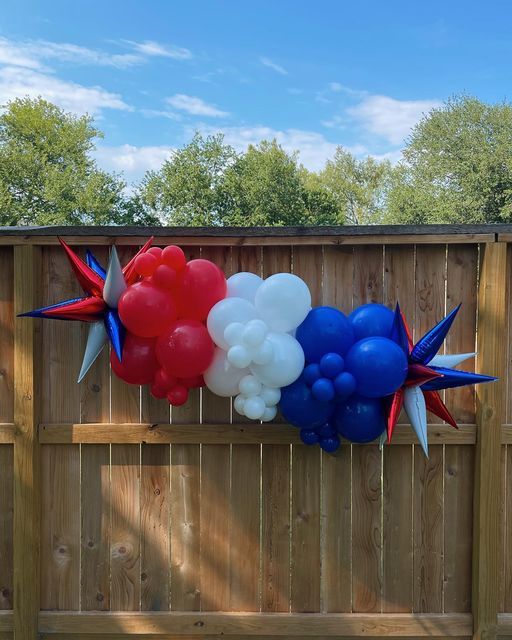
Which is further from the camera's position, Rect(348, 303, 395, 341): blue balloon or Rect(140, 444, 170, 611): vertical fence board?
Rect(140, 444, 170, 611): vertical fence board

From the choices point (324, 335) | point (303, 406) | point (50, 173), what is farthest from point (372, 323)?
point (50, 173)

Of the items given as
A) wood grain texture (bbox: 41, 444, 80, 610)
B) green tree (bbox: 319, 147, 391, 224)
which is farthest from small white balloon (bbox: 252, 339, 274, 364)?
green tree (bbox: 319, 147, 391, 224)

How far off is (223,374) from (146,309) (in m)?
0.39

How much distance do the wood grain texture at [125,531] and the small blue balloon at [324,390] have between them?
0.95 m

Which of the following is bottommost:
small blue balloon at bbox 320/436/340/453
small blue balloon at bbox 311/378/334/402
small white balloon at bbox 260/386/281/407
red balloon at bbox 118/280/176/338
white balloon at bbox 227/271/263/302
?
small blue balloon at bbox 320/436/340/453

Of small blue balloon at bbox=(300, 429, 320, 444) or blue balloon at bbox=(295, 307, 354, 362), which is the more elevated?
blue balloon at bbox=(295, 307, 354, 362)

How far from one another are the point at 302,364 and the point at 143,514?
108cm

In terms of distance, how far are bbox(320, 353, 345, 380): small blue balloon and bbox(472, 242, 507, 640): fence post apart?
78 cm

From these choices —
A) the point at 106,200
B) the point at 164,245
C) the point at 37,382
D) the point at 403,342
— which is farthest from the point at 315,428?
the point at 106,200

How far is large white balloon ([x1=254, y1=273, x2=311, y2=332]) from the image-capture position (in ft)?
6.56

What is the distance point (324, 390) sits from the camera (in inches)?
76.1

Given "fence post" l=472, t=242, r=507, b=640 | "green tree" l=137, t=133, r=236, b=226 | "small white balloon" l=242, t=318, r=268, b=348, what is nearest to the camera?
"small white balloon" l=242, t=318, r=268, b=348

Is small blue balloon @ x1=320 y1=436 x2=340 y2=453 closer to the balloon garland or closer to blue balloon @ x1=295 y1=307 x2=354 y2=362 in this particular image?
Result: the balloon garland

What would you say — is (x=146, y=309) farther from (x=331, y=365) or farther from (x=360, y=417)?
(x=360, y=417)
